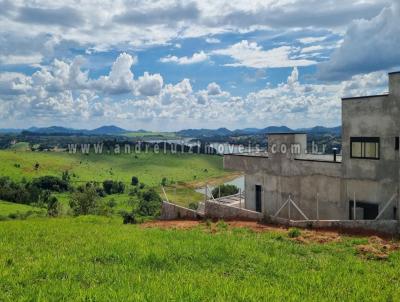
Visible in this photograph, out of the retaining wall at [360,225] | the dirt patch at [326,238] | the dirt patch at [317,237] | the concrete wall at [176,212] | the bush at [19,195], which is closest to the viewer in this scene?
the dirt patch at [326,238]

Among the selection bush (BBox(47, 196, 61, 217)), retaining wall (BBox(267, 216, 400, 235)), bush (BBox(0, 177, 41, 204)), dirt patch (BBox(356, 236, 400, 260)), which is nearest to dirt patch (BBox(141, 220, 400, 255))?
dirt patch (BBox(356, 236, 400, 260))

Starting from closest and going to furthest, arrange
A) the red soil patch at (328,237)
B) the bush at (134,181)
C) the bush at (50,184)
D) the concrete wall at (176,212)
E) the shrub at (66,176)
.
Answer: the red soil patch at (328,237)
the concrete wall at (176,212)
the bush at (50,184)
the shrub at (66,176)
the bush at (134,181)

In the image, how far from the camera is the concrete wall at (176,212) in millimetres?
29531

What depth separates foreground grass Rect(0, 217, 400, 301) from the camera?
29.8 ft

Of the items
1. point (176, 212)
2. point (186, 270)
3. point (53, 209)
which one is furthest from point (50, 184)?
point (186, 270)

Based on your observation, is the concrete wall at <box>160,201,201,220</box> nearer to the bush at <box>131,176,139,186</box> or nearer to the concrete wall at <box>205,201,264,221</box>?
the concrete wall at <box>205,201,264,221</box>

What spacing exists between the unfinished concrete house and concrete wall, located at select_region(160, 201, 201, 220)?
5462 mm

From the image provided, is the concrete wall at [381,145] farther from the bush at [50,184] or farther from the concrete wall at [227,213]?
the bush at [50,184]

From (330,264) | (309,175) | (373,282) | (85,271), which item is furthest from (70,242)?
(309,175)

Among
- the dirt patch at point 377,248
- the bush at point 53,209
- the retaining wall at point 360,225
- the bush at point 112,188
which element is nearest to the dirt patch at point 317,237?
the retaining wall at point 360,225

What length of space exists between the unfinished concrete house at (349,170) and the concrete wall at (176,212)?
5.46 meters

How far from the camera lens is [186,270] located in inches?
Result: 461

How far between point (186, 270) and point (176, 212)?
62.5 feet

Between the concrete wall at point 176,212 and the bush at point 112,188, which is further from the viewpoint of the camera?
the bush at point 112,188
